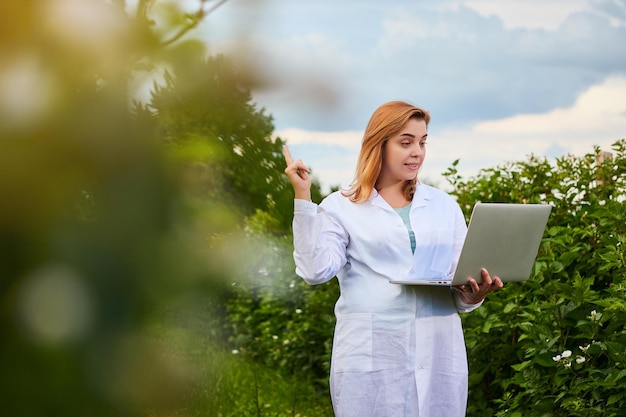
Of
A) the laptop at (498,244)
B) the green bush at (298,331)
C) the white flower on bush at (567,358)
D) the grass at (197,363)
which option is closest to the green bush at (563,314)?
the white flower on bush at (567,358)

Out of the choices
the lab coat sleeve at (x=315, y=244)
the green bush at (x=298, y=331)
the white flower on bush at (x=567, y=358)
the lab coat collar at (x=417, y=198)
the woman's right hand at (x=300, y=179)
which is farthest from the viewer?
the green bush at (x=298, y=331)

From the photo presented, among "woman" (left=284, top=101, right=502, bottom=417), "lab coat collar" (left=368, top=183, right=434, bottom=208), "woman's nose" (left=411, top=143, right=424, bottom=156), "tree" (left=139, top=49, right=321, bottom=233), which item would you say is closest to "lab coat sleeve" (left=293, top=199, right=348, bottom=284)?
"woman" (left=284, top=101, right=502, bottom=417)

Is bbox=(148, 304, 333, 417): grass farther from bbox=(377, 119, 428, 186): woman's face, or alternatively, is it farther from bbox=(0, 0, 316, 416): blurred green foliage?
bbox=(377, 119, 428, 186): woman's face

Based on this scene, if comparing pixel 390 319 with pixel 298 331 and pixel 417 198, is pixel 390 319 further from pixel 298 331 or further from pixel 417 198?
pixel 298 331

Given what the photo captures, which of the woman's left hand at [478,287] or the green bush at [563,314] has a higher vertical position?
the woman's left hand at [478,287]

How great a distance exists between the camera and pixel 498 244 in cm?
178

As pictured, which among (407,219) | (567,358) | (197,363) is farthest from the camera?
(567,358)

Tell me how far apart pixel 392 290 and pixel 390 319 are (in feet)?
0.21

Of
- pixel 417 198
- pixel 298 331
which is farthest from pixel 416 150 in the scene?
pixel 298 331

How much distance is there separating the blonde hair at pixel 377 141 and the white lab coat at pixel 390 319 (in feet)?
0.21

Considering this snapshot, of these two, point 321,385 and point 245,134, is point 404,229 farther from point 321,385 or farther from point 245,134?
point 321,385

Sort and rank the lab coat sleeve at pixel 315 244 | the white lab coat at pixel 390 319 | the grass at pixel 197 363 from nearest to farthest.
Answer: the grass at pixel 197 363
the lab coat sleeve at pixel 315 244
the white lab coat at pixel 390 319

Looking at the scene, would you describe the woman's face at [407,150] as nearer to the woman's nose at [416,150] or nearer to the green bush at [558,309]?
the woman's nose at [416,150]

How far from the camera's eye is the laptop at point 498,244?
1703 mm
